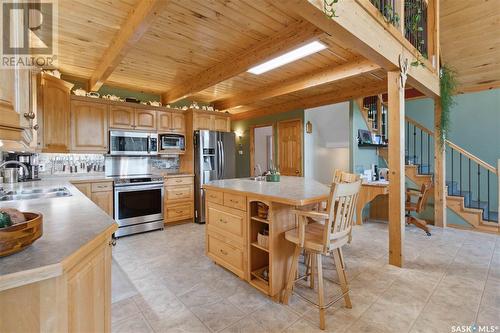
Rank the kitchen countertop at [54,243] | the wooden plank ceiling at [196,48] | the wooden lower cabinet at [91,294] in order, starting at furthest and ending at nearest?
the wooden plank ceiling at [196,48] → the wooden lower cabinet at [91,294] → the kitchen countertop at [54,243]

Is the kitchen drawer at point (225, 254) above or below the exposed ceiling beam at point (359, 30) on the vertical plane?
below

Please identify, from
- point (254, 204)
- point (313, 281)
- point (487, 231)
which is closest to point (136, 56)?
point (254, 204)

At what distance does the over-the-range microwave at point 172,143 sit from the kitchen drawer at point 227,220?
2334mm

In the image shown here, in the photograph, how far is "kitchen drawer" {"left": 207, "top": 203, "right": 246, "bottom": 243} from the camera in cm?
232

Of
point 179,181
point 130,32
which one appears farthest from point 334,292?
point 179,181

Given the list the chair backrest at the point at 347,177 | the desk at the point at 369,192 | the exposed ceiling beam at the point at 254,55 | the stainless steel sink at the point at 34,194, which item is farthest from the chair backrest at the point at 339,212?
the desk at the point at 369,192

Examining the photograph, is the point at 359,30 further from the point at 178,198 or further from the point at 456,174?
the point at 456,174

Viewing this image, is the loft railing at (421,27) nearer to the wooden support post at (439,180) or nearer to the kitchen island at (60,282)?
the wooden support post at (439,180)

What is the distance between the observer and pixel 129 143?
4223mm

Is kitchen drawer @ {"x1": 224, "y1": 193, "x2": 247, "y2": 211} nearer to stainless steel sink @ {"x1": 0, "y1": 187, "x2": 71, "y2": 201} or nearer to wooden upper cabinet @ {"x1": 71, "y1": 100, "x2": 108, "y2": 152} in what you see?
stainless steel sink @ {"x1": 0, "y1": 187, "x2": 71, "y2": 201}

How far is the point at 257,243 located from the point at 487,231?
4.12m

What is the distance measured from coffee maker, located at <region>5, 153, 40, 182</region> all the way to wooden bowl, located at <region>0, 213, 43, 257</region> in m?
3.16

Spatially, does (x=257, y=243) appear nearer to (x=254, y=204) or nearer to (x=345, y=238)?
(x=254, y=204)

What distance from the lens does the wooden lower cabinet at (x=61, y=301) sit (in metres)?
0.75
